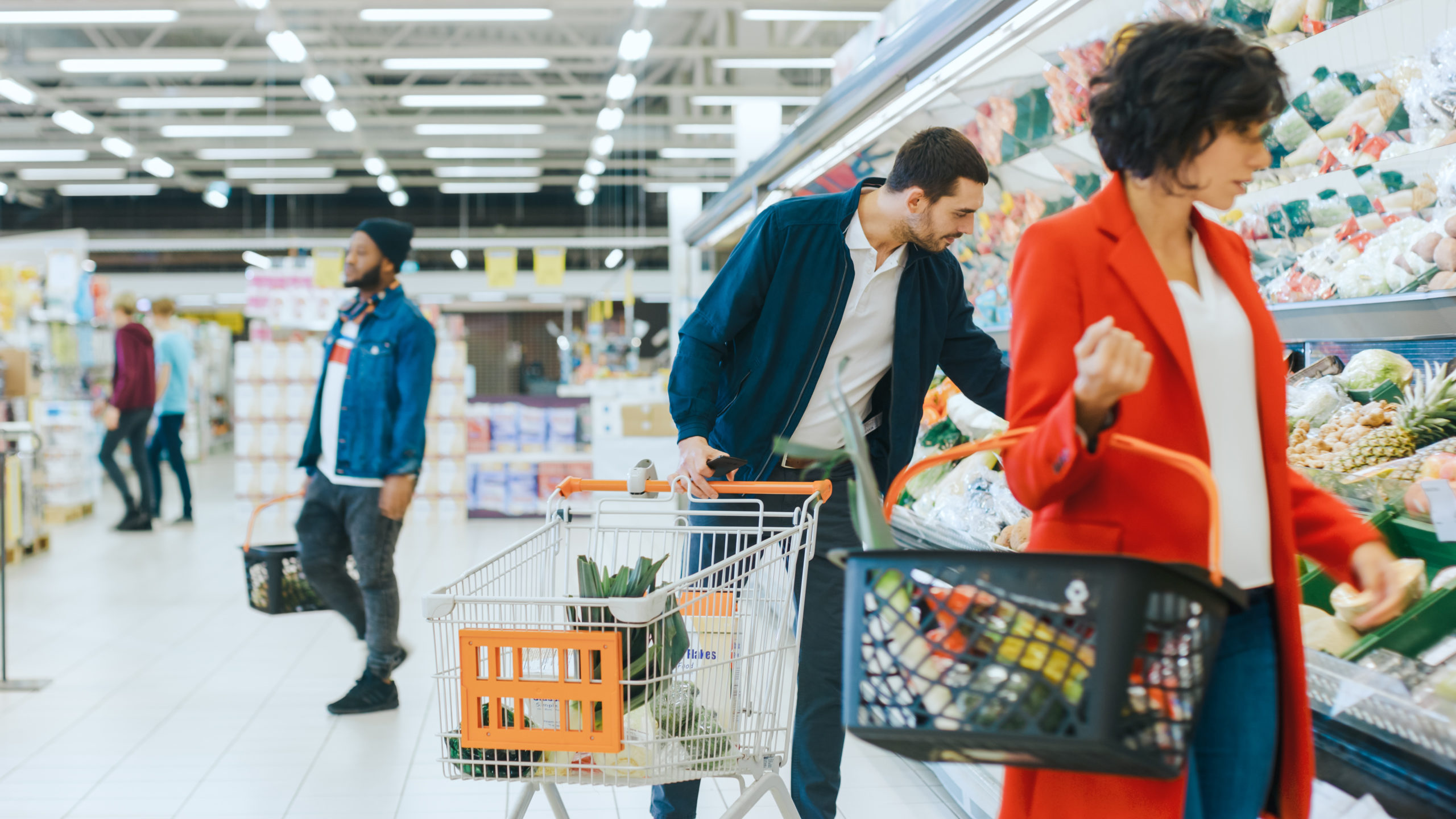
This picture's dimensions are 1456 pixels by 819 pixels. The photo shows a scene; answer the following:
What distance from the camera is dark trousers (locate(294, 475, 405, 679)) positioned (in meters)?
3.71

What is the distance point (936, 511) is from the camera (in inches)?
135

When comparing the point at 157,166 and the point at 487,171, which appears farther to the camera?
the point at 487,171

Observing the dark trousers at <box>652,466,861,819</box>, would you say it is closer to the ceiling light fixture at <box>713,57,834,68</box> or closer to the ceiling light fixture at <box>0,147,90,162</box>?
the ceiling light fixture at <box>713,57,834,68</box>

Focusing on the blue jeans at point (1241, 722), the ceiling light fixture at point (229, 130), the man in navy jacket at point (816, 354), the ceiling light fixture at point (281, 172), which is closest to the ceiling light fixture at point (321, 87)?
the ceiling light fixture at point (229, 130)

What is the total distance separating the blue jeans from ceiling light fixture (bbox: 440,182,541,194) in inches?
779

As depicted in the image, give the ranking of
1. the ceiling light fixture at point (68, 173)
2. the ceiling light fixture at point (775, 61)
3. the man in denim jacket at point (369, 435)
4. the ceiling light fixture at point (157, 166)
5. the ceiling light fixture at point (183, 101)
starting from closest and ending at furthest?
1. the man in denim jacket at point (369, 435)
2. the ceiling light fixture at point (775, 61)
3. the ceiling light fixture at point (183, 101)
4. the ceiling light fixture at point (157, 166)
5. the ceiling light fixture at point (68, 173)

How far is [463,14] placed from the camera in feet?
27.2

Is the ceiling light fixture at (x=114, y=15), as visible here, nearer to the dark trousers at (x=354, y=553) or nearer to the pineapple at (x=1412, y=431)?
the dark trousers at (x=354, y=553)

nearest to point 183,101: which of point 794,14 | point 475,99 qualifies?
point 475,99

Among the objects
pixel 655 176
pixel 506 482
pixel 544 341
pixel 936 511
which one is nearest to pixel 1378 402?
pixel 936 511

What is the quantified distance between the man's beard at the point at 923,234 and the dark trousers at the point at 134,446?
804 centimetres

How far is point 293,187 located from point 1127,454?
68.8 feet

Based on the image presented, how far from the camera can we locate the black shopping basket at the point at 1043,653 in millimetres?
993

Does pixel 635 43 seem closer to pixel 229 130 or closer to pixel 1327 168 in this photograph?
pixel 229 130
